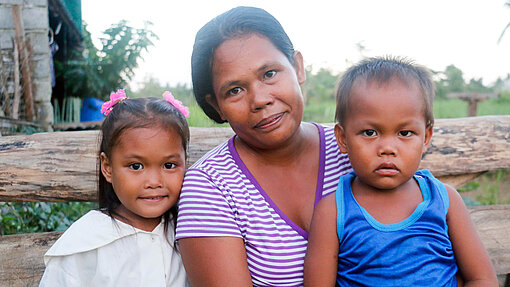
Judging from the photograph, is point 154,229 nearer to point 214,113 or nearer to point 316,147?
point 214,113

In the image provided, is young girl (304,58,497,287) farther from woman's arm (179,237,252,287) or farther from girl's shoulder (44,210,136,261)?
girl's shoulder (44,210,136,261)

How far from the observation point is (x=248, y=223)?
1.58m

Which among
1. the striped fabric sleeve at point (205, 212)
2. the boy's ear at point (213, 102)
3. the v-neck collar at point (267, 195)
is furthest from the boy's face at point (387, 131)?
the boy's ear at point (213, 102)

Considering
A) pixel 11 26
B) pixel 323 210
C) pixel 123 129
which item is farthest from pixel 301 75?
pixel 11 26

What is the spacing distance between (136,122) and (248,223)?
606 mm

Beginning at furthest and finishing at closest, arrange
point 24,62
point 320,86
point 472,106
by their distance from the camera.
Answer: point 320,86
point 472,106
point 24,62

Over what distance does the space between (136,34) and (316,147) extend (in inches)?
257

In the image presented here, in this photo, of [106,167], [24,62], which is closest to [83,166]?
[106,167]

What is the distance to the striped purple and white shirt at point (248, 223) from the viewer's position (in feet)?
5.06

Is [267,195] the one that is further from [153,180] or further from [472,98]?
[472,98]

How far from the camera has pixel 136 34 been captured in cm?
768

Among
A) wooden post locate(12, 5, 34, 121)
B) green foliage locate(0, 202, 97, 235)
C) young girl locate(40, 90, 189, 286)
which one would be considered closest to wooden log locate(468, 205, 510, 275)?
young girl locate(40, 90, 189, 286)

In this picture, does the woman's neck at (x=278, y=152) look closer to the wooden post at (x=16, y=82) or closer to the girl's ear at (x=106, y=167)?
the girl's ear at (x=106, y=167)

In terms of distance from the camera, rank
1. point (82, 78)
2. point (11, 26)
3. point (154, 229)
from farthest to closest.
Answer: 1. point (82, 78)
2. point (11, 26)
3. point (154, 229)
